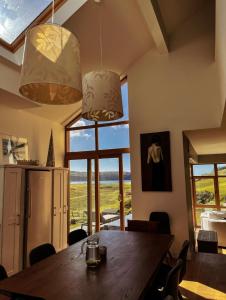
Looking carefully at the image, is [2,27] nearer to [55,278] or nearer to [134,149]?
[134,149]

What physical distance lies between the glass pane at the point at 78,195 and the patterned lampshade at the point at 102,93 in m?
3.57

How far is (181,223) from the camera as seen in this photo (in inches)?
180

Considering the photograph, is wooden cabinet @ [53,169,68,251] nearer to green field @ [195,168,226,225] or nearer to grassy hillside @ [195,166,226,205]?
green field @ [195,168,226,225]

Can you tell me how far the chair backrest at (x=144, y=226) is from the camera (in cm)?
354

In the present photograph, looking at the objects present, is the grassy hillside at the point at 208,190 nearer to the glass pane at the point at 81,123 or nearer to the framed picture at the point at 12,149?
the glass pane at the point at 81,123

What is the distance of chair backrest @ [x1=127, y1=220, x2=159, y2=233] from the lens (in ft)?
11.6

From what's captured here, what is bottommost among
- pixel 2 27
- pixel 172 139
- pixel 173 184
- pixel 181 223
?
pixel 181 223

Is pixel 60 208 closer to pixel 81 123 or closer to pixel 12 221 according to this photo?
pixel 12 221

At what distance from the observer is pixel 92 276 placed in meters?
1.80

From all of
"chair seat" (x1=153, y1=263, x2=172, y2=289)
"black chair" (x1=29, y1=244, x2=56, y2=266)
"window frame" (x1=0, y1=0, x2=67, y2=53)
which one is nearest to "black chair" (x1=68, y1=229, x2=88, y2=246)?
"black chair" (x1=29, y1=244, x2=56, y2=266)

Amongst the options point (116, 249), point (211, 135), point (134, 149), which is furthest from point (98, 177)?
point (116, 249)

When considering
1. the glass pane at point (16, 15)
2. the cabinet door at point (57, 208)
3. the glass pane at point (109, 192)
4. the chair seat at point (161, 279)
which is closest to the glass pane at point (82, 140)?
the glass pane at point (109, 192)

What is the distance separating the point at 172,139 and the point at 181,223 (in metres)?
1.67

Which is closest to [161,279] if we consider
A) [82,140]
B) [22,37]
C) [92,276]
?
[92,276]
